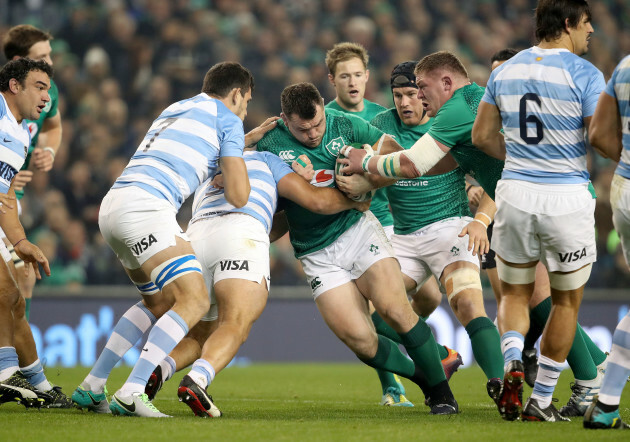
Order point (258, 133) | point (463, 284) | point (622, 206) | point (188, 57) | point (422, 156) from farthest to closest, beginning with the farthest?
1. point (188, 57)
2. point (258, 133)
3. point (463, 284)
4. point (422, 156)
5. point (622, 206)

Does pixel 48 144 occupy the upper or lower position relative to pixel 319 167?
lower

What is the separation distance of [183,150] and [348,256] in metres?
1.41

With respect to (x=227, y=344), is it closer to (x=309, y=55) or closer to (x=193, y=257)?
(x=193, y=257)

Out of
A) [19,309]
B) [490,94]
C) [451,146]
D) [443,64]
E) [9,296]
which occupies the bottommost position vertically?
[19,309]

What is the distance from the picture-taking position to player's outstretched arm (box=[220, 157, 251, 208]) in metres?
5.30

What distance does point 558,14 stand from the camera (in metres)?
4.84

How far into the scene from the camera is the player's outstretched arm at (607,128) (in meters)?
4.43

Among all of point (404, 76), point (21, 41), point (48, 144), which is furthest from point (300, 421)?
point (21, 41)

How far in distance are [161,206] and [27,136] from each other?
4.55 ft

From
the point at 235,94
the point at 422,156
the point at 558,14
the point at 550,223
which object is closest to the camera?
the point at 550,223

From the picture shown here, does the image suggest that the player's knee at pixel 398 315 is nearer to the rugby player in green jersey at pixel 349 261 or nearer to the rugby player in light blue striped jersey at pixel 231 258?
the rugby player in green jersey at pixel 349 261

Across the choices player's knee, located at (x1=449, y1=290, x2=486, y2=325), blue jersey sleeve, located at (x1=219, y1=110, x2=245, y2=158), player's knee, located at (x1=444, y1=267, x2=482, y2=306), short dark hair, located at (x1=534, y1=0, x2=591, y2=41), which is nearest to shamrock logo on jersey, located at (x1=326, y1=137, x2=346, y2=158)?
blue jersey sleeve, located at (x1=219, y1=110, x2=245, y2=158)

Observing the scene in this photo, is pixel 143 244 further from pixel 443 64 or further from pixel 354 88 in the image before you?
pixel 354 88

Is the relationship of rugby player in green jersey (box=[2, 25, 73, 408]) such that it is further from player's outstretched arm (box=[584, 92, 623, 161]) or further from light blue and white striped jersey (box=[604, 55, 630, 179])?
light blue and white striped jersey (box=[604, 55, 630, 179])
